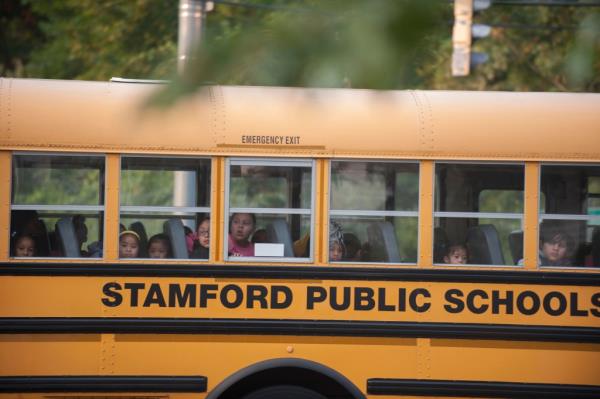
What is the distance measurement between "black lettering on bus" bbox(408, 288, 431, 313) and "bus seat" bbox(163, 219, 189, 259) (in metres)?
1.19

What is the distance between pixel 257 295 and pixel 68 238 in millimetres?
1066

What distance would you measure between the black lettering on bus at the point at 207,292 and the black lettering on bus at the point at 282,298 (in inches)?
11.6

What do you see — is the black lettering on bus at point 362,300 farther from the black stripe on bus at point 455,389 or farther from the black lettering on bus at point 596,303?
the black lettering on bus at point 596,303

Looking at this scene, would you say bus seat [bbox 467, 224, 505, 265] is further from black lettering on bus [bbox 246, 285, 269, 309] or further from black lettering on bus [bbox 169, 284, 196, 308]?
black lettering on bus [bbox 169, 284, 196, 308]

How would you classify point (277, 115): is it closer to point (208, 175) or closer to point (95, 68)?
point (208, 175)

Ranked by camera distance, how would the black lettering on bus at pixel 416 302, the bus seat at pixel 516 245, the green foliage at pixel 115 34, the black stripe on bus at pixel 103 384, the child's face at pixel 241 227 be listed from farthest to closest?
the green foliage at pixel 115 34
the bus seat at pixel 516 245
the child's face at pixel 241 227
the black lettering on bus at pixel 416 302
the black stripe on bus at pixel 103 384

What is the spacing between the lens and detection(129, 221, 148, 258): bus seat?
5.17 meters

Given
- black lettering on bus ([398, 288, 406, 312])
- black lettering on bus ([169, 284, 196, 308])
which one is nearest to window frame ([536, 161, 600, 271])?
black lettering on bus ([398, 288, 406, 312])

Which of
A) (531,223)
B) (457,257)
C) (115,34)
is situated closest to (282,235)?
(457,257)

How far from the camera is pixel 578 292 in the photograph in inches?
203

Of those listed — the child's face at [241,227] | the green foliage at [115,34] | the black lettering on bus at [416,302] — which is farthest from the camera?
the green foliage at [115,34]

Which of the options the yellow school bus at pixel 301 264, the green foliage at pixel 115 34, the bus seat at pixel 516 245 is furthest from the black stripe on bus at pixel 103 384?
the green foliage at pixel 115 34

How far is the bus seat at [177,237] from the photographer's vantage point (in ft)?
17.0

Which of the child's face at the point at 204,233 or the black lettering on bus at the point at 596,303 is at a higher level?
the child's face at the point at 204,233
